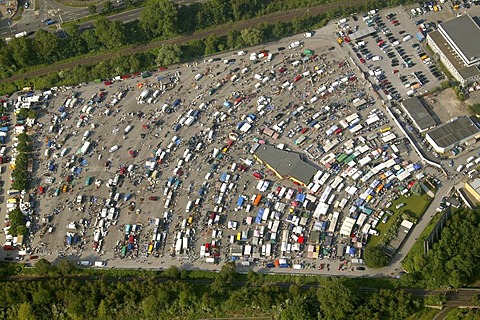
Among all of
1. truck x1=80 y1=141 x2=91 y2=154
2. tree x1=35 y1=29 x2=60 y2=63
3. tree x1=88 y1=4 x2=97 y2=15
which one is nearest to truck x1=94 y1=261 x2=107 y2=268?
truck x1=80 y1=141 x2=91 y2=154

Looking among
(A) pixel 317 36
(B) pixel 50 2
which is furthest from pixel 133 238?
(B) pixel 50 2

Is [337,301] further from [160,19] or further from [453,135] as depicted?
[160,19]

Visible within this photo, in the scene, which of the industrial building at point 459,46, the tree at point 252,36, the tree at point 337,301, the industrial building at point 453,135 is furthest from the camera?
the tree at point 252,36

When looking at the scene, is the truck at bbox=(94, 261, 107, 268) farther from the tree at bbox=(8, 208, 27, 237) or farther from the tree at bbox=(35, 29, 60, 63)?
the tree at bbox=(35, 29, 60, 63)

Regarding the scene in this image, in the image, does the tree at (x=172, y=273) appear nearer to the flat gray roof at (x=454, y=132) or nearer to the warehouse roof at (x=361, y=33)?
the flat gray roof at (x=454, y=132)

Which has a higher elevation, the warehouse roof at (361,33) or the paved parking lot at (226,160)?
the warehouse roof at (361,33)

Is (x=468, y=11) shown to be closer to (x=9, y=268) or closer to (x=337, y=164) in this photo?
(x=337, y=164)

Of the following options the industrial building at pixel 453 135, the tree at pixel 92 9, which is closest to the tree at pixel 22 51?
the tree at pixel 92 9

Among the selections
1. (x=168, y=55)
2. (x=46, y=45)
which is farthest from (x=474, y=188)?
(x=46, y=45)
